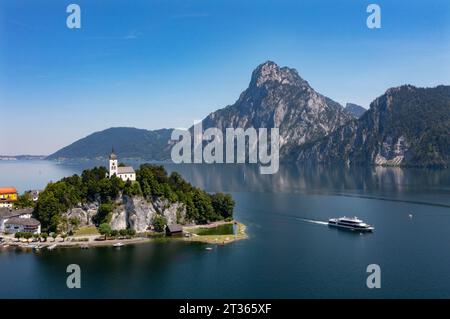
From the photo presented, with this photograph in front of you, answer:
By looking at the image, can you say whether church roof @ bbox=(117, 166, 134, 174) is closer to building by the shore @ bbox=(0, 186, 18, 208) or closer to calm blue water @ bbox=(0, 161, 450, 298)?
calm blue water @ bbox=(0, 161, 450, 298)

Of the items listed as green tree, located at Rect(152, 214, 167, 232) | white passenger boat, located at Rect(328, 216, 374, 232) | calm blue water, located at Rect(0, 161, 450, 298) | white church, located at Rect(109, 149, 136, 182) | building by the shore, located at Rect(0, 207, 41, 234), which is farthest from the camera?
white church, located at Rect(109, 149, 136, 182)

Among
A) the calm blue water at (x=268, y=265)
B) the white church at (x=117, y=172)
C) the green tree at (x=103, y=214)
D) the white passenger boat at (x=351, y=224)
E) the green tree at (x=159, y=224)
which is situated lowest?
the calm blue water at (x=268, y=265)

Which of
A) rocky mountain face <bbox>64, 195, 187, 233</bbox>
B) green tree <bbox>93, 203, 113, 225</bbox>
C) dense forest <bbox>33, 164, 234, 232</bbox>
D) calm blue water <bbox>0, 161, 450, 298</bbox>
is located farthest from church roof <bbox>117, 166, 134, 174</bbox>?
calm blue water <bbox>0, 161, 450, 298</bbox>

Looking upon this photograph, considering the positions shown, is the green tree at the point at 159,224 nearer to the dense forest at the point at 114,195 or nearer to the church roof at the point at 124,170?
the dense forest at the point at 114,195

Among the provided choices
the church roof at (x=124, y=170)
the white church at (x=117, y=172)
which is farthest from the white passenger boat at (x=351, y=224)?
the church roof at (x=124, y=170)
